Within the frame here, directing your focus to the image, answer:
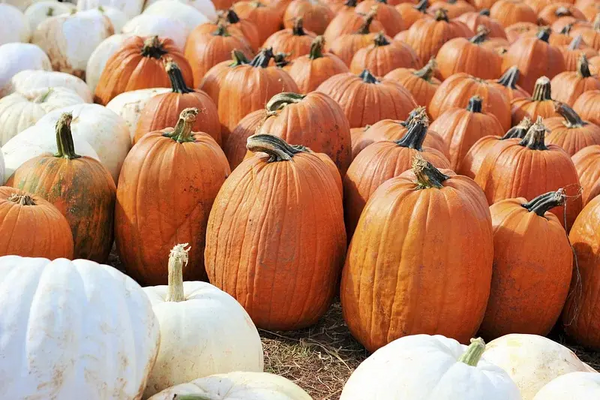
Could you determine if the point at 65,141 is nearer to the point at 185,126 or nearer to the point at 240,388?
the point at 185,126

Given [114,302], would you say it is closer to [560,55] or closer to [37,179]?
[37,179]

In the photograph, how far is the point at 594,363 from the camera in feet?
11.1

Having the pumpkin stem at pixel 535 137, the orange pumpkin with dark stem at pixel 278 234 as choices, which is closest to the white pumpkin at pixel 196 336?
the orange pumpkin with dark stem at pixel 278 234

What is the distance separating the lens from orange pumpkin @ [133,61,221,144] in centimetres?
422

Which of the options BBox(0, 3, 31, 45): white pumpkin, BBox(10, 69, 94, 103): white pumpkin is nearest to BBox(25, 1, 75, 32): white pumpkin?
BBox(0, 3, 31, 45): white pumpkin

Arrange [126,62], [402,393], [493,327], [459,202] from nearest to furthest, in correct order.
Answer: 1. [402,393]
2. [459,202]
3. [493,327]
4. [126,62]

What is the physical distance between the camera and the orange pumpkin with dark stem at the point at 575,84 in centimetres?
584

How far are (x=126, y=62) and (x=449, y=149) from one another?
7.38ft

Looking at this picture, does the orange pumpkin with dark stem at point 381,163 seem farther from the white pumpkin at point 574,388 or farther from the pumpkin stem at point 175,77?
the white pumpkin at point 574,388

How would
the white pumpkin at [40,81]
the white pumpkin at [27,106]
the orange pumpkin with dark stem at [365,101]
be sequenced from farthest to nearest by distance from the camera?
→ 1. the white pumpkin at [40,81]
2. the orange pumpkin with dark stem at [365,101]
3. the white pumpkin at [27,106]

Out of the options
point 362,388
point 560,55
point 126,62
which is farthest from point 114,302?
point 560,55

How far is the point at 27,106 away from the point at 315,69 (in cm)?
192

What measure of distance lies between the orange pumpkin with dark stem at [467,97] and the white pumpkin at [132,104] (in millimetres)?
1882

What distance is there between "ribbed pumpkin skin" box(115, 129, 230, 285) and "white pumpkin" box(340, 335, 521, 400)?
66.0 inches
